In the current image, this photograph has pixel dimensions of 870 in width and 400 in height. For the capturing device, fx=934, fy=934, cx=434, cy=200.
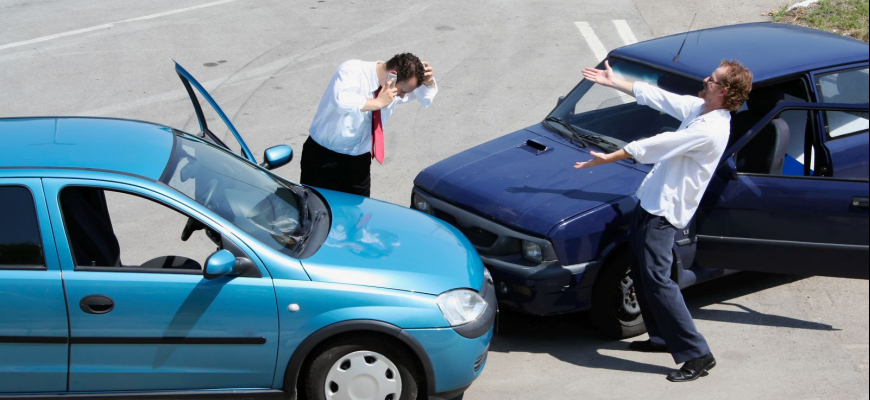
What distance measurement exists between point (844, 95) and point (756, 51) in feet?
2.30

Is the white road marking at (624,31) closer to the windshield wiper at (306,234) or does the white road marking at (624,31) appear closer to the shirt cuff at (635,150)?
the shirt cuff at (635,150)

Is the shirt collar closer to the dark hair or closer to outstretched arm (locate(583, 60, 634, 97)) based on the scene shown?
the dark hair

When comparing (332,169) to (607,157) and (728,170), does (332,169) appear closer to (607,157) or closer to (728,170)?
(607,157)

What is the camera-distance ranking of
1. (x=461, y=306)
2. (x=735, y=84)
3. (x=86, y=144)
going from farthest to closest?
(x=735, y=84)
(x=86, y=144)
(x=461, y=306)

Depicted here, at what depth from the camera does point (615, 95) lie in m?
7.23

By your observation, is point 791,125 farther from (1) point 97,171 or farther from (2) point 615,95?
(1) point 97,171

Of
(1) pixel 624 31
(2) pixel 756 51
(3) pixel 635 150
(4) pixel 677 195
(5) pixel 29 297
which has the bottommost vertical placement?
(1) pixel 624 31

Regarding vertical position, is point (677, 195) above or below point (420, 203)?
above

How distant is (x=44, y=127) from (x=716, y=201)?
413cm

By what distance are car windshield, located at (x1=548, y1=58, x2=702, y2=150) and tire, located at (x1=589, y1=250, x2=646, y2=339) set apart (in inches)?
41.5

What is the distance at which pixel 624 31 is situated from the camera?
43.5ft

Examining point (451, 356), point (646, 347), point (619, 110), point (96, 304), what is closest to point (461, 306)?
point (451, 356)

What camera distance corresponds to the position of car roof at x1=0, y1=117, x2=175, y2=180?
4926 millimetres

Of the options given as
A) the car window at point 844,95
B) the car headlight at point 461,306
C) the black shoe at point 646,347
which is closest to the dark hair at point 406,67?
the car headlight at point 461,306
